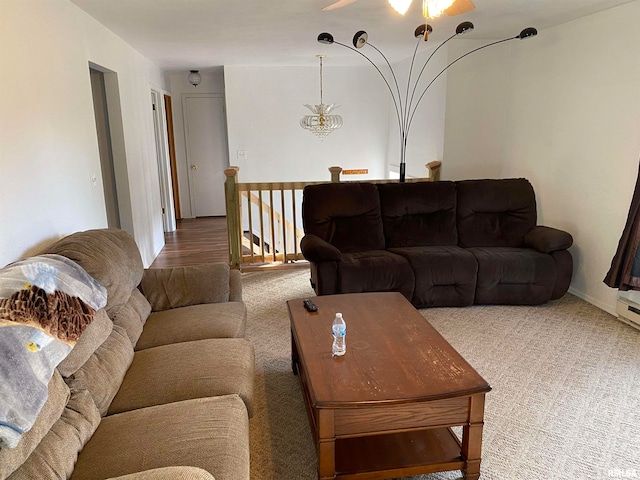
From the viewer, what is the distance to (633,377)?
8.73 feet

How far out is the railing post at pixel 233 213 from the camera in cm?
457

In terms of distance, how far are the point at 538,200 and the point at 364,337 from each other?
3.07 m

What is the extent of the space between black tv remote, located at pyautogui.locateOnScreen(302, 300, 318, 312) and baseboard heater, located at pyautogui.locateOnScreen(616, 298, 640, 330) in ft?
7.73

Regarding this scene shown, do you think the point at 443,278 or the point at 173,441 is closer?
the point at 173,441

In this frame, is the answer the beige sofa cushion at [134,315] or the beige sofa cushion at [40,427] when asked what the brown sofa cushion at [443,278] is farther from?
the beige sofa cushion at [40,427]

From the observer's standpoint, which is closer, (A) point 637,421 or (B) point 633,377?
(A) point 637,421

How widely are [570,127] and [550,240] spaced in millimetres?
1052

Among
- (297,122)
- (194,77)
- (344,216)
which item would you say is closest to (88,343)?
(344,216)

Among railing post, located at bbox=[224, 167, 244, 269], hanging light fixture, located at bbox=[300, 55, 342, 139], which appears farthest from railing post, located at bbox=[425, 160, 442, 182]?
railing post, located at bbox=[224, 167, 244, 269]

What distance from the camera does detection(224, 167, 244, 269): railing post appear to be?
457cm

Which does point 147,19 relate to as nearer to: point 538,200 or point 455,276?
point 455,276

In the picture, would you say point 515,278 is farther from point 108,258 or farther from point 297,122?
point 297,122

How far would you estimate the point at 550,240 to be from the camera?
12.0ft

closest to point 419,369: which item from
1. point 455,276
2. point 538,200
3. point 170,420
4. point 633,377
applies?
point 170,420
